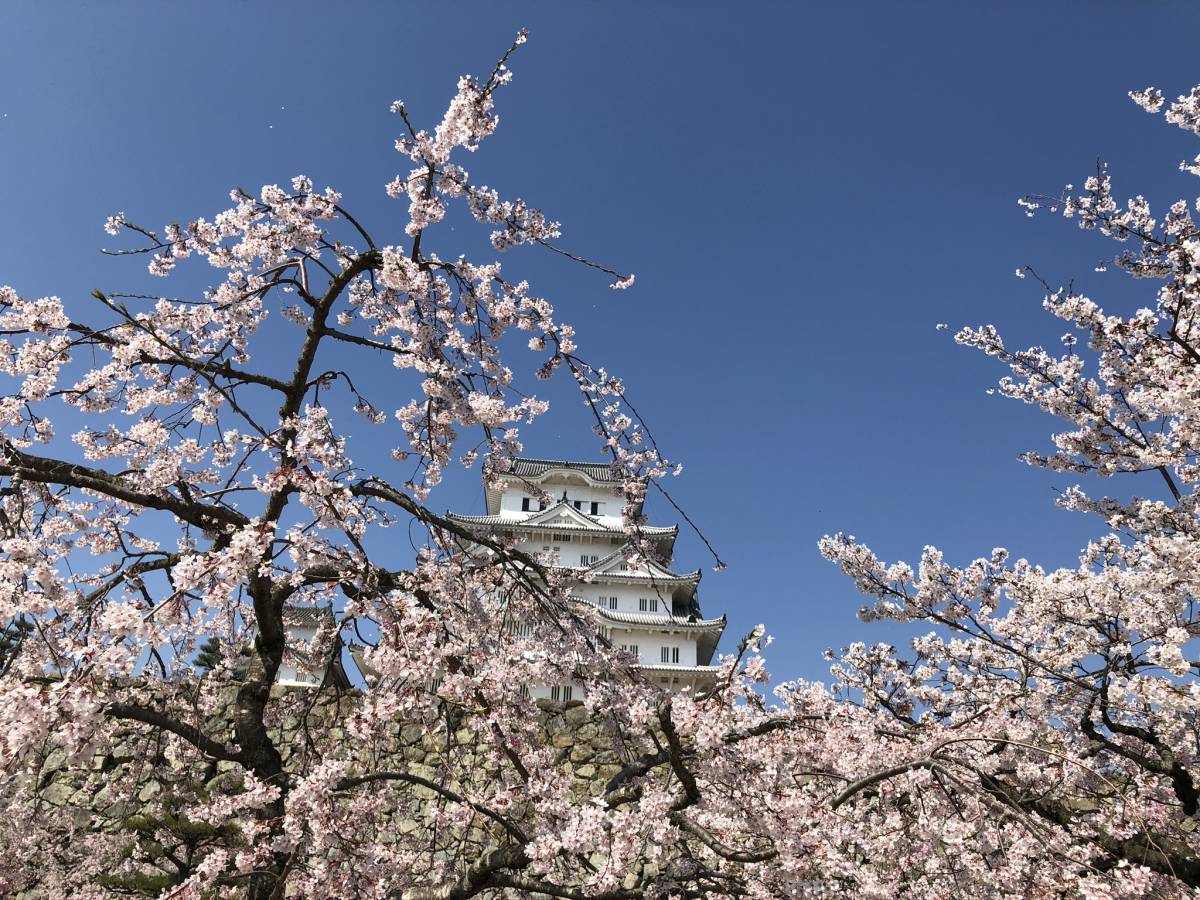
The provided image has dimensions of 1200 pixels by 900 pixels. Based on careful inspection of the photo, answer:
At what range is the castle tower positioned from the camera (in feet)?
76.4

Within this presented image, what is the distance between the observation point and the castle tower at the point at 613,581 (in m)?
23.3

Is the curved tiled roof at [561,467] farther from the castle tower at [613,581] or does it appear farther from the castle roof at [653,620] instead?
the castle roof at [653,620]

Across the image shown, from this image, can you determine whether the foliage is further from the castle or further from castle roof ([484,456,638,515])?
castle roof ([484,456,638,515])

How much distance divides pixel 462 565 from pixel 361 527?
2.45 ft

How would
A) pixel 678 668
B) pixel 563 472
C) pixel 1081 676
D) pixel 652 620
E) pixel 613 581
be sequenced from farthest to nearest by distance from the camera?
pixel 563 472 < pixel 613 581 < pixel 652 620 < pixel 678 668 < pixel 1081 676

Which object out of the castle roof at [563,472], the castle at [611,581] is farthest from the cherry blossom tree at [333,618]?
the castle roof at [563,472]

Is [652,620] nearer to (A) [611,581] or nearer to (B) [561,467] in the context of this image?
(A) [611,581]

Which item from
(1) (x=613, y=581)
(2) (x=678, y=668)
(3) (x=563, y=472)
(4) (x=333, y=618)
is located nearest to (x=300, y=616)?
(4) (x=333, y=618)

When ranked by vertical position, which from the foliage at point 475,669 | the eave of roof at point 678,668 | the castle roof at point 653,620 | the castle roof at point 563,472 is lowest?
the foliage at point 475,669

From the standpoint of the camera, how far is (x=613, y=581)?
85.4 feet

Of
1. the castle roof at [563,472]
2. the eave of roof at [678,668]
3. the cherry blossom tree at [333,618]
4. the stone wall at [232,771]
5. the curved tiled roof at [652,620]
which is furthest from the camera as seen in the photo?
the castle roof at [563,472]

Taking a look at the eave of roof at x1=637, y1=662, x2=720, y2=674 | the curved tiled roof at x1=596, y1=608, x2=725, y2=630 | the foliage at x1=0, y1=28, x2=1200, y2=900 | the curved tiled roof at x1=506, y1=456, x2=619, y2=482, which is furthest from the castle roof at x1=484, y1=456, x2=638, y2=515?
the foliage at x1=0, y1=28, x2=1200, y2=900

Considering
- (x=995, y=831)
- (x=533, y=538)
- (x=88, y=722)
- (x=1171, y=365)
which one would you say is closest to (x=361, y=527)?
(x=88, y=722)

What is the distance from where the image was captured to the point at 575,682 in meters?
3.96
